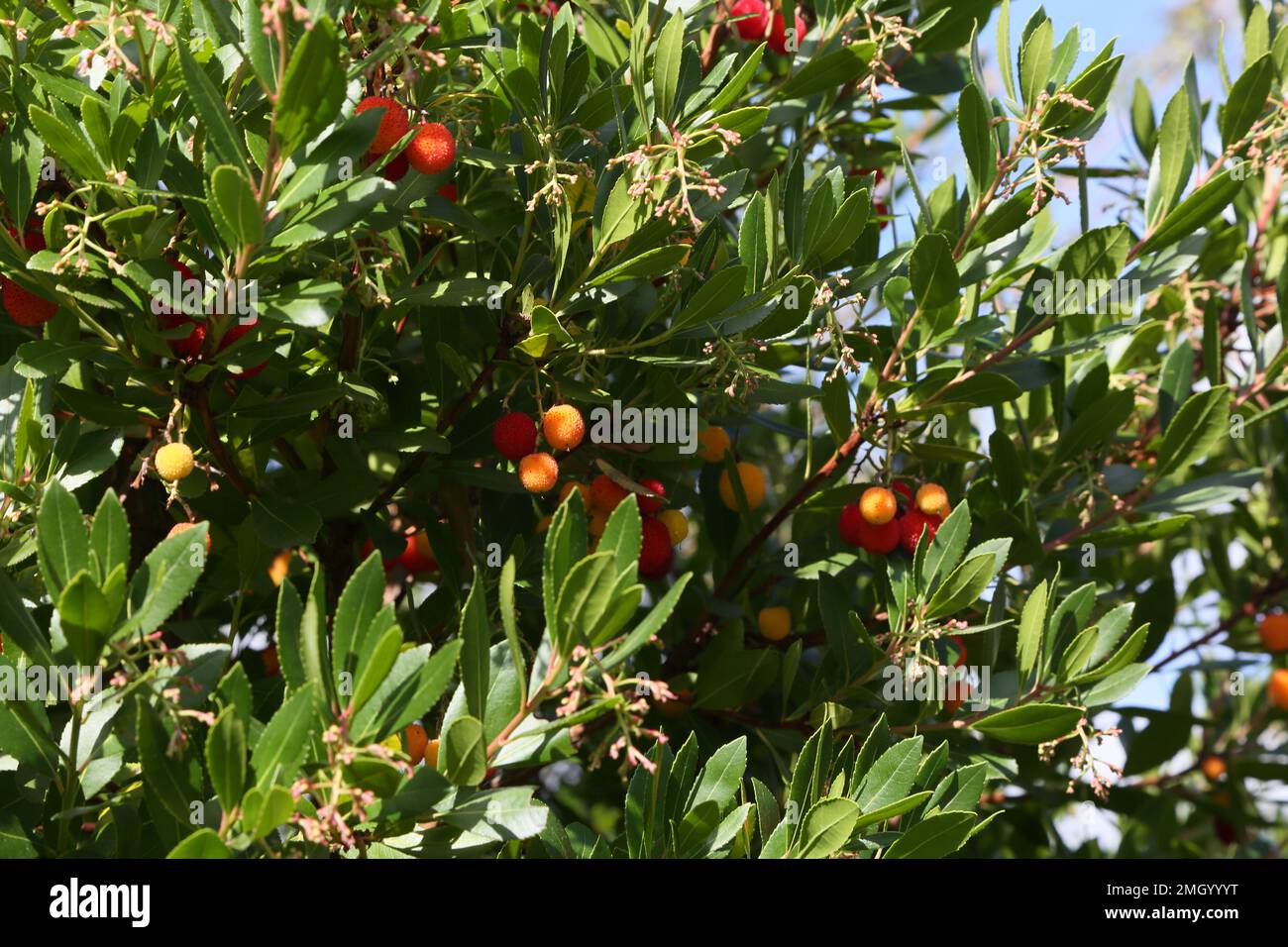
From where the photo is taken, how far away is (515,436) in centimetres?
208

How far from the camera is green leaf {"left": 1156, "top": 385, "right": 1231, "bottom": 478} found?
2.50 m

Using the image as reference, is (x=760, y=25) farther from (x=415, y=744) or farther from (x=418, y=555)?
(x=415, y=744)

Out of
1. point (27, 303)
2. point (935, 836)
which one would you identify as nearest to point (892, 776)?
point (935, 836)

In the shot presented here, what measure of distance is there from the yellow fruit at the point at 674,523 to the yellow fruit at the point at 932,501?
484mm

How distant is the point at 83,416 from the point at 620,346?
858 mm

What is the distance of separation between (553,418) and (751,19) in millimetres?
1045

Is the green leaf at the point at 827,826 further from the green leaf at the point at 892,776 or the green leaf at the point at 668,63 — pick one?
the green leaf at the point at 668,63

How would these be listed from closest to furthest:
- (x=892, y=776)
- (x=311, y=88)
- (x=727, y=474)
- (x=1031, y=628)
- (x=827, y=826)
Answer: (x=311, y=88) < (x=827, y=826) < (x=892, y=776) < (x=1031, y=628) < (x=727, y=474)

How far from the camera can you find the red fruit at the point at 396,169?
6.00 feet

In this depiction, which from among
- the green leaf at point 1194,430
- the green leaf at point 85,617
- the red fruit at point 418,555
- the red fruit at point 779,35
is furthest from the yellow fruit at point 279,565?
the green leaf at point 1194,430

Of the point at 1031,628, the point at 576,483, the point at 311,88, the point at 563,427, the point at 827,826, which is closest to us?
the point at 311,88

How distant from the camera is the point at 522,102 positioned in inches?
75.7
